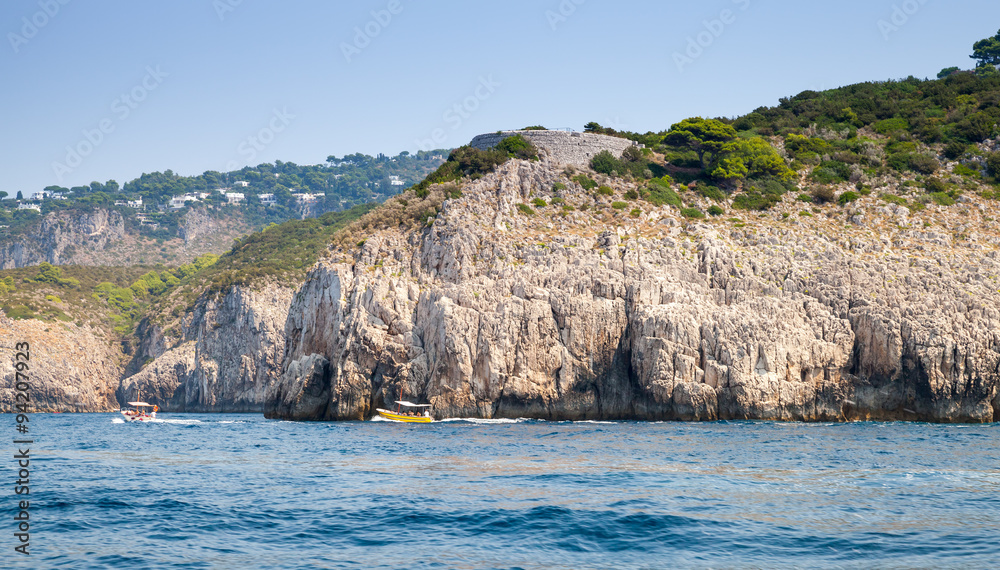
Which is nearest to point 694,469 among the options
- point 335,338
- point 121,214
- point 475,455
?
point 475,455

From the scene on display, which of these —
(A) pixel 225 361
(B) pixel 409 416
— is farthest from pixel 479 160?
(A) pixel 225 361

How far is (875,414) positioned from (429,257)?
28.8 m

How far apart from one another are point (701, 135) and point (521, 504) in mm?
57648

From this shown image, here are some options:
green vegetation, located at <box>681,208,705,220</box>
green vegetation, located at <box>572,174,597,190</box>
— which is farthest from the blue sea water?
green vegetation, located at <box>572,174,597,190</box>

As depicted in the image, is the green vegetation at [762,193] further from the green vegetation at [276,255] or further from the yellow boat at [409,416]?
the green vegetation at [276,255]

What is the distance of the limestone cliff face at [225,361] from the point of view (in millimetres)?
91812

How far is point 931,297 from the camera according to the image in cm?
4978

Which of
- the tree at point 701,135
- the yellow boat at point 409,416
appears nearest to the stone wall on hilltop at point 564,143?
the tree at point 701,135

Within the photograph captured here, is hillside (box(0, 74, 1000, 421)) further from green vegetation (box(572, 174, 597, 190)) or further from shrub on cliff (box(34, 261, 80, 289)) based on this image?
shrub on cliff (box(34, 261, 80, 289))

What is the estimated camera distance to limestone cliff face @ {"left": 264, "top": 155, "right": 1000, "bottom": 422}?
48719mm

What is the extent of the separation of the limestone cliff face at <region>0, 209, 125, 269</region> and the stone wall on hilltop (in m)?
119

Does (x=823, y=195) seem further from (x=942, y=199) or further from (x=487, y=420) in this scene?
(x=487, y=420)

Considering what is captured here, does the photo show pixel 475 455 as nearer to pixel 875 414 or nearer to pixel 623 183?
pixel 875 414

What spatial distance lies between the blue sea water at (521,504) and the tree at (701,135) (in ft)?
128
